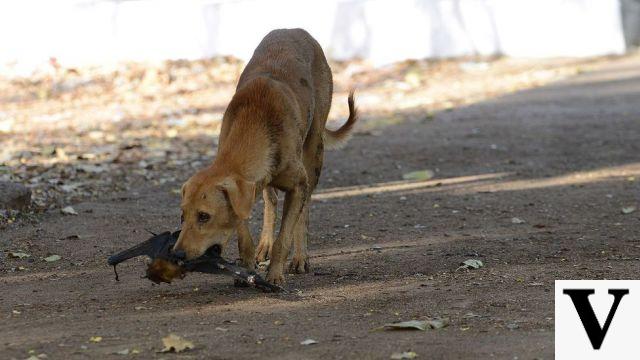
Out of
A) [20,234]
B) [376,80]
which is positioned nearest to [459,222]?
[20,234]

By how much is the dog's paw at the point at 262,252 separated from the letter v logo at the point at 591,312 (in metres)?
2.46

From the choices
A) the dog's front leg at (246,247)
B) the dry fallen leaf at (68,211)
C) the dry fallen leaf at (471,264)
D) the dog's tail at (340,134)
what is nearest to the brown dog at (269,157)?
the dog's front leg at (246,247)

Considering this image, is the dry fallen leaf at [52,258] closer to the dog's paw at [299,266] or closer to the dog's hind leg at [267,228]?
the dog's hind leg at [267,228]

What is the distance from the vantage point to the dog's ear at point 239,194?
20.2 feet

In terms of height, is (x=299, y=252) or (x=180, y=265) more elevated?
(x=180, y=265)

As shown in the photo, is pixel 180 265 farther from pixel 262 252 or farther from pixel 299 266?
pixel 262 252

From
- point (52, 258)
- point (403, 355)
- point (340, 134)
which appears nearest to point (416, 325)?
point (403, 355)

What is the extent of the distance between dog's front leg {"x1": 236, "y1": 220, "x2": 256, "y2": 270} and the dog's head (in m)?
0.44

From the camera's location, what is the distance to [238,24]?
842 inches

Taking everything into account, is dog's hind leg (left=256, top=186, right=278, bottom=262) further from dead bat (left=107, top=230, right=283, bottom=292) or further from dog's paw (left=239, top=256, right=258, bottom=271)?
dead bat (left=107, top=230, right=283, bottom=292)

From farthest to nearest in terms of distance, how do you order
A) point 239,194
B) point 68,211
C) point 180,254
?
1. point 68,211
2. point 239,194
3. point 180,254

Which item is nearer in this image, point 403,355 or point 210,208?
point 403,355

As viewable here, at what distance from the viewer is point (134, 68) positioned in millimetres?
20391

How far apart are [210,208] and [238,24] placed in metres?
15.6
